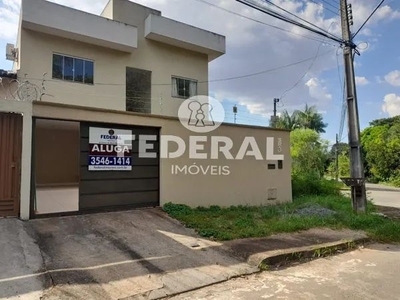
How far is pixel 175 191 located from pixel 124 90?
5.59 m

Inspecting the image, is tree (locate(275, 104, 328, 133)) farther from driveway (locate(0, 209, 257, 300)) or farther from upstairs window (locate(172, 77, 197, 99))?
driveway (locate(0, 209, 257, 300))

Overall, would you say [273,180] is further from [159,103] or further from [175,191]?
[159,103]

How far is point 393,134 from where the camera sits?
31.7 m

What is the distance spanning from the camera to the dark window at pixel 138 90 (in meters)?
12.0

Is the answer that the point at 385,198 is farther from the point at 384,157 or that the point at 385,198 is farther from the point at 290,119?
the point at 290,119

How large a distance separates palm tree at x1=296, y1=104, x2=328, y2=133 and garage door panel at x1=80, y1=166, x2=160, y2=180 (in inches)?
1115

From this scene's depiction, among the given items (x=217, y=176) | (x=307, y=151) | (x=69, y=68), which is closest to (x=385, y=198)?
(x=307, y=151)

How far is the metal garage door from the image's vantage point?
22.1ft

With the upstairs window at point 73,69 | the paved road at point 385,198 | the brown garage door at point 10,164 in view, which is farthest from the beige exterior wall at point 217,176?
the paved road at point 385,198

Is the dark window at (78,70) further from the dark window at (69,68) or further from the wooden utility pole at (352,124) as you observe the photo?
the wooden utility pole at (352,124)

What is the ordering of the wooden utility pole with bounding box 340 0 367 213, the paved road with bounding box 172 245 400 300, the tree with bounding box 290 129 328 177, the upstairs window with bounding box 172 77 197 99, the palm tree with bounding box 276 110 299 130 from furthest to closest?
the palm tree with bounding box 276 110 299 130
the tree with bounding box 290 129 328 177
the upstairs window with bounding box 172 77 197 99
the wooden utility pole with bounding box 340 0 367 213
the paved road with bounding box 172 245 400 300

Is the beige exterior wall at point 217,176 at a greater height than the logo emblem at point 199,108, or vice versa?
the logo emblem at point 199,108

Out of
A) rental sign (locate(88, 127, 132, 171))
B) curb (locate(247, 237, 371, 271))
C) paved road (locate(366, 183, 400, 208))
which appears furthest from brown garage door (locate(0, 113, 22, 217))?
paved road (locate(366, 183, 400, 208))

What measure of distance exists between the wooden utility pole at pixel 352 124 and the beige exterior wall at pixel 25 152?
8190 mm
